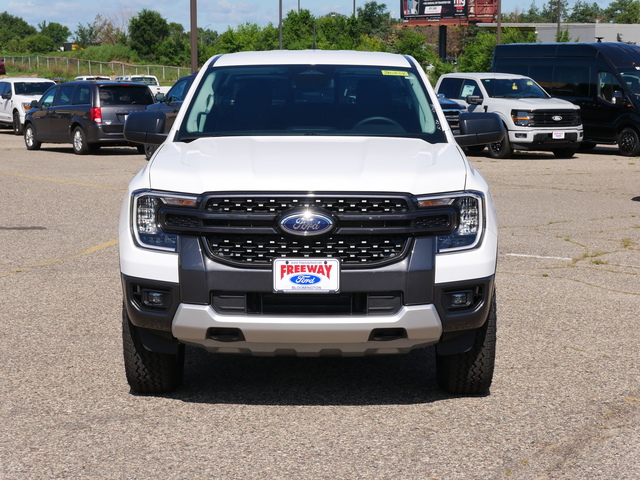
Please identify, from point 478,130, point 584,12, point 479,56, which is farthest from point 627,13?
point 478,130

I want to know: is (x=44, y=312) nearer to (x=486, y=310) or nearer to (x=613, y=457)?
(x=486, y=310)

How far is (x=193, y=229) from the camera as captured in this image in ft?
15.4

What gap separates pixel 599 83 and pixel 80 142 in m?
11.9

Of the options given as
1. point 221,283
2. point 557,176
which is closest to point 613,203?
point 557,176

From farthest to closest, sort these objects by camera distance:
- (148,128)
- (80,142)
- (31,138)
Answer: (31,138) → (80,142) → (148,128)

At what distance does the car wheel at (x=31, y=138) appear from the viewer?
25.3 m

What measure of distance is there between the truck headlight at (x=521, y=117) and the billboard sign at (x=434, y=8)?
6463cm

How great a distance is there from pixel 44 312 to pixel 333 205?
331 cm

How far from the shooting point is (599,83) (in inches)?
918

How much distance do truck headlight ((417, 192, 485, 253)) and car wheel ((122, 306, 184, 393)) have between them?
145cm

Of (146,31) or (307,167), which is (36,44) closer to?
(146,31)

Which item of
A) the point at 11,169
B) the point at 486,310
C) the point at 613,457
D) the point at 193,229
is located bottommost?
the point at 11,169

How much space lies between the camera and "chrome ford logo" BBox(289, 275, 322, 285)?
465cm

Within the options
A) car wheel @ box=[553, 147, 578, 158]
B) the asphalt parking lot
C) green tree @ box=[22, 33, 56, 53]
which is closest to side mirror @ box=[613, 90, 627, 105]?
car wheel @ box=[553, 147, 578, 158]
